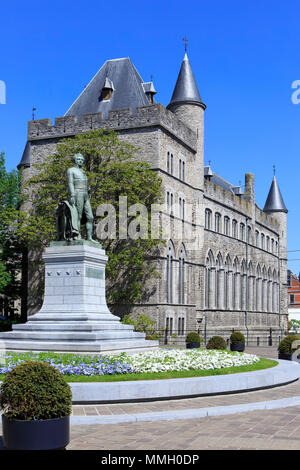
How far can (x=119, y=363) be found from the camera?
47.0 ft

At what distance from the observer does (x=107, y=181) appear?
122 ft

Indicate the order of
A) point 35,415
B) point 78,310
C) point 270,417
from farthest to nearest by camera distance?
point 78,310
point 270,417
point 35,415

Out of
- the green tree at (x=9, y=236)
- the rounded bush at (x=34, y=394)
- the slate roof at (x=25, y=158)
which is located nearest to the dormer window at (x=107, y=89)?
the slate roof at (x=25, y=158)

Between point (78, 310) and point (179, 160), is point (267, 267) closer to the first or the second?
point (179, 160)

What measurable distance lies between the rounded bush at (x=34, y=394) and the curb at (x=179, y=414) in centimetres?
251

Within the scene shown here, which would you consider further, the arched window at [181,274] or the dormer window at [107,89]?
the dormer window at [107,89]

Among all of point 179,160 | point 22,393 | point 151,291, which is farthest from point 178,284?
point 22,393

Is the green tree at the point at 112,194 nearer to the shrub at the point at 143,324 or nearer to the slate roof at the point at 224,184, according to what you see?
the shrub at the point at 143,324

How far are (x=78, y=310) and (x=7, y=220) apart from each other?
2134 centimetres

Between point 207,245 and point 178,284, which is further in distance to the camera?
point 207,245

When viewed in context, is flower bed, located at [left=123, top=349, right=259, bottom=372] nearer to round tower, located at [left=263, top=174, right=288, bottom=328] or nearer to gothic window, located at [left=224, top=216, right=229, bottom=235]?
gothic window, located at [left=224, top=216, right=229, bottom=235]

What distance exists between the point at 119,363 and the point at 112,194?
2400 cm

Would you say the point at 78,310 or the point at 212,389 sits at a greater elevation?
the point at 78,310

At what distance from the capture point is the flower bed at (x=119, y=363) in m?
13.5
